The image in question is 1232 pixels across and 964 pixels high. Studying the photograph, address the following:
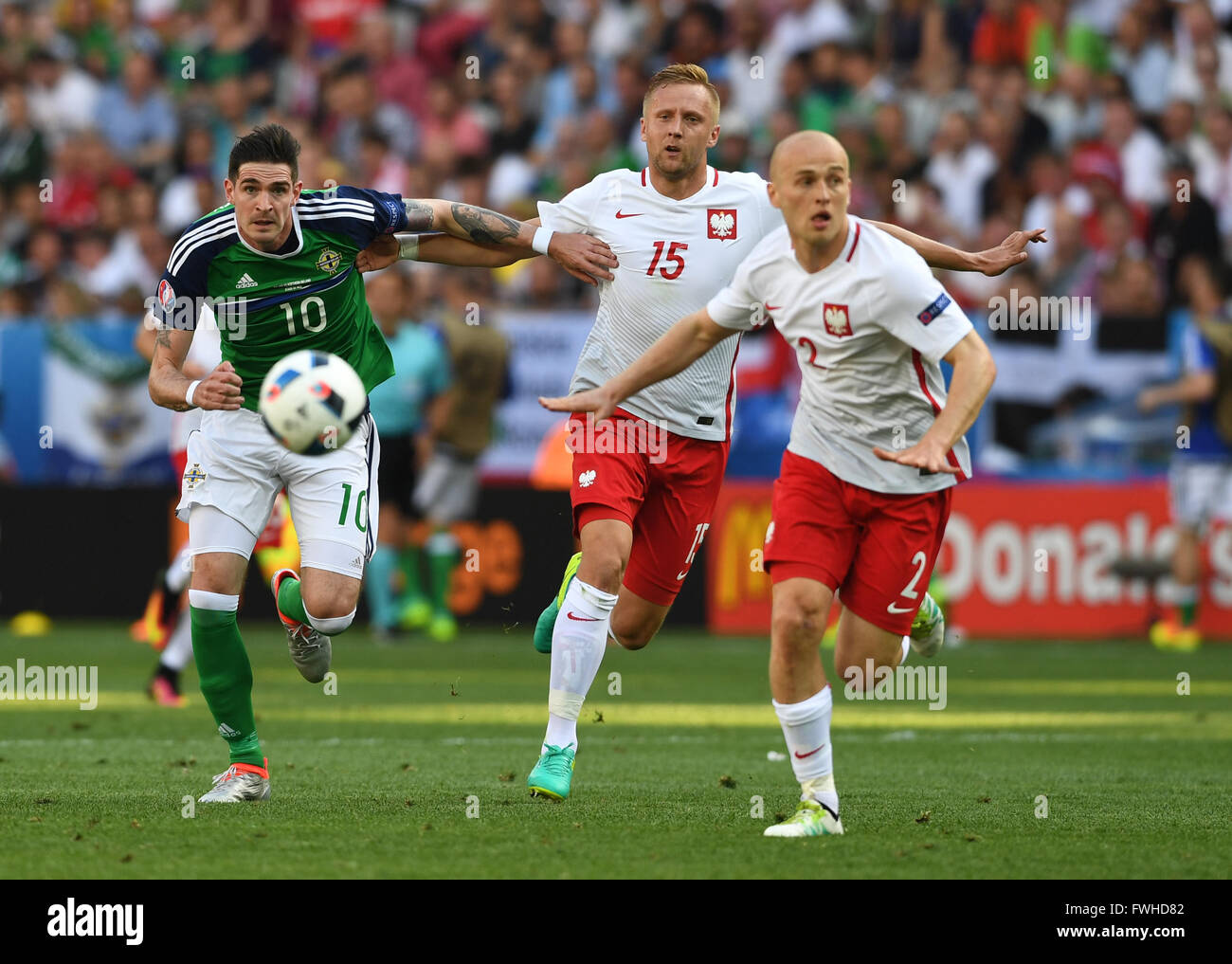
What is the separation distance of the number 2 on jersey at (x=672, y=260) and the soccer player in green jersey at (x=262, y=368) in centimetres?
19

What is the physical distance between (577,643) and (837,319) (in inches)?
75.4

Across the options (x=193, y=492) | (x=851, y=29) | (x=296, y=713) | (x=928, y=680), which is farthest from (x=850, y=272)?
(x=851, y=29)

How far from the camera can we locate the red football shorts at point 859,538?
6.86 m

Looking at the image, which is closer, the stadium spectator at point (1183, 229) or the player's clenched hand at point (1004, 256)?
the player's clenched hand at point (1004, 256)

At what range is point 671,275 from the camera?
8250 millimetres

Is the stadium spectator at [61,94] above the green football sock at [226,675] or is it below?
above

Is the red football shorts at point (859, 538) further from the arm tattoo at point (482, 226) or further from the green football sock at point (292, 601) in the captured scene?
the green football sock at point (292, 601)

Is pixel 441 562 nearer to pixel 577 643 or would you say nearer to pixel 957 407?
pixel 577 643

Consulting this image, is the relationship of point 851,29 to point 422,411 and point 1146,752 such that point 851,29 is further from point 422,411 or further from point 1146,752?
point 1146,752

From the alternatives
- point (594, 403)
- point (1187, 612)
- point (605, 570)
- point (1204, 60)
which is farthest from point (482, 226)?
point (1204, 60)

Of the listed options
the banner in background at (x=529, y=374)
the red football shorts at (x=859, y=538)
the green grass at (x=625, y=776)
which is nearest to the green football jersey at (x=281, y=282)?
the green grass at (x=625, y=776)

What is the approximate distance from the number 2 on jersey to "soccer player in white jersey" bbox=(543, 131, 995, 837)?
1048 millimetres

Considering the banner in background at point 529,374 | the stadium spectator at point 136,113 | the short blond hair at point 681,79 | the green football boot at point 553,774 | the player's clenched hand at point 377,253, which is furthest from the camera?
the stadium spectator at point 136,113
